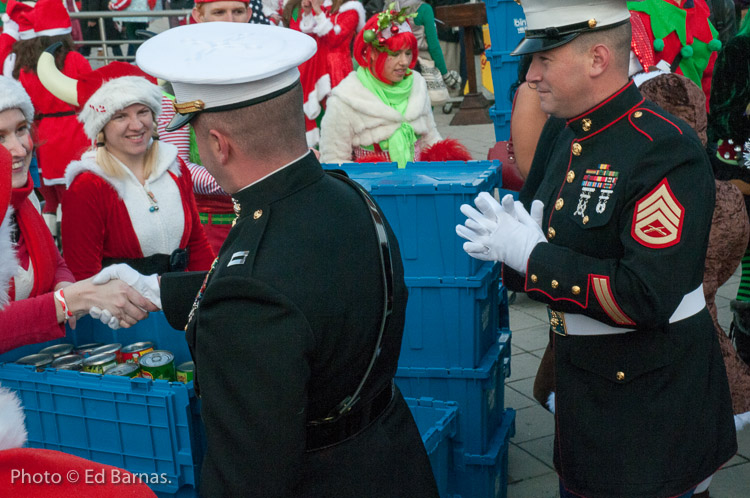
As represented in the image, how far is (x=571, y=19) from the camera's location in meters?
2.18

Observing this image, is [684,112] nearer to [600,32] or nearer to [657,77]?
[657,77]

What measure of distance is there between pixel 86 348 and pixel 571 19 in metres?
1.93

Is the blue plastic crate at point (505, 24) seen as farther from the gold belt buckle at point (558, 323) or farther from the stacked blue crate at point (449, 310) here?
the gold belt buckle at point (558, 323)

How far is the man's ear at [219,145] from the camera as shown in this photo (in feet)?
5.67

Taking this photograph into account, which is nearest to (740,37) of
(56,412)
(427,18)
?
(56,412)

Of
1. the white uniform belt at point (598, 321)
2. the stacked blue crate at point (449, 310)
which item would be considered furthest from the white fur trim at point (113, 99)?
the white uniform belt at point (598, 321)

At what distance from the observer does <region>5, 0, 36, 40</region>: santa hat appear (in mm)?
6525

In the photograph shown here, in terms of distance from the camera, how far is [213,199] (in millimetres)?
4504

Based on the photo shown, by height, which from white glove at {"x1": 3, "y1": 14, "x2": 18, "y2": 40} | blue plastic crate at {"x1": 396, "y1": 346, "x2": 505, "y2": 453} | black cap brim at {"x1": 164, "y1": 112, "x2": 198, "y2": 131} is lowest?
blue plastic crate at {"x1": 396, "y1": 346, "x2": 505, "y2": 453}

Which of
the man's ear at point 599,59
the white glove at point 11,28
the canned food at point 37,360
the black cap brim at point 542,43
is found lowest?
the canned food at point 37,360

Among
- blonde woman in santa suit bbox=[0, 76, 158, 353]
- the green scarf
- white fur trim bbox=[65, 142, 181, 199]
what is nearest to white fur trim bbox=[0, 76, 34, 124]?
blonde woman in santa suit bbox=[0, 76, 158, 353]

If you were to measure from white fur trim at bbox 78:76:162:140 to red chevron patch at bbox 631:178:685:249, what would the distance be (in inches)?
97.3

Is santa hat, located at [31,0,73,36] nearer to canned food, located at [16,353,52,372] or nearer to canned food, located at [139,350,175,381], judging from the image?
canned food, located at [16,353,52,372]

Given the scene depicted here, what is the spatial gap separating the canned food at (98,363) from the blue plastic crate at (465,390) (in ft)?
4.08
